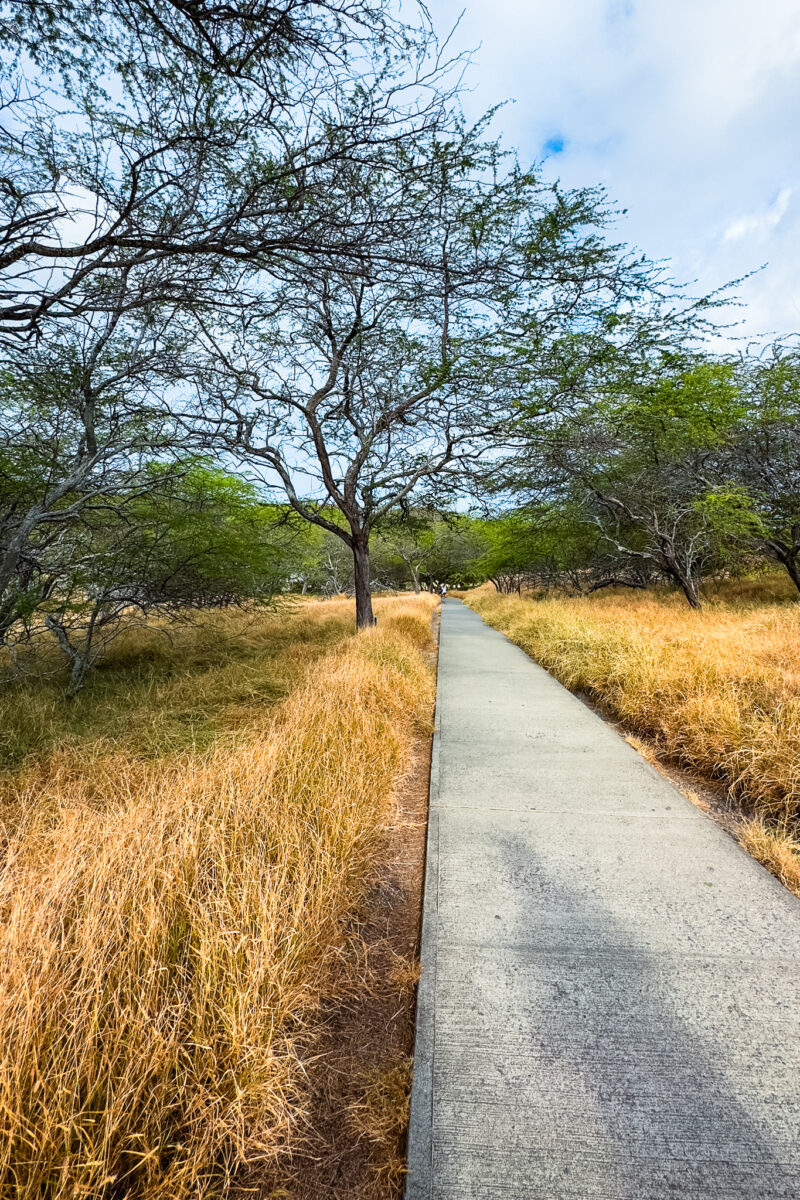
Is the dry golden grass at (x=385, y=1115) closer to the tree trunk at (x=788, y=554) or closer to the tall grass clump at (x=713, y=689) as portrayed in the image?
the tall grass clump at (x=713, y=689)

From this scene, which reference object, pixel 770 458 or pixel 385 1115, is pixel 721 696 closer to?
pixel 385 1115

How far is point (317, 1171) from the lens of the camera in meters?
1.31

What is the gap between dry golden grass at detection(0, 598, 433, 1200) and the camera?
1159 millimetres

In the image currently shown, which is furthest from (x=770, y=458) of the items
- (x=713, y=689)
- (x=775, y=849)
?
(x=775, y=849)

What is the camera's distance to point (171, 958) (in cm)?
169

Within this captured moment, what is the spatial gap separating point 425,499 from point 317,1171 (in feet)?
33.5

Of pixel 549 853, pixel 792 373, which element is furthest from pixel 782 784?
pixel 792 373

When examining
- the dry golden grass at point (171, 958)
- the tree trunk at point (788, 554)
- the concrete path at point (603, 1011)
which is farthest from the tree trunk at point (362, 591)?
the tree trunk at point (788, 554)

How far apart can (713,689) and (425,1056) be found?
4.29m

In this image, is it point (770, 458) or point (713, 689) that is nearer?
point (713, 689)

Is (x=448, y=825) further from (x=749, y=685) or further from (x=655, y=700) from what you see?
(x=749, y=685)

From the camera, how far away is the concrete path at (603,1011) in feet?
4.24

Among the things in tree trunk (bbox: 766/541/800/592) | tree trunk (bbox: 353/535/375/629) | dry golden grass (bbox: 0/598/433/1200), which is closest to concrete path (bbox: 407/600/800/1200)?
dry golden grass (bbox: 0/598/433/1200)

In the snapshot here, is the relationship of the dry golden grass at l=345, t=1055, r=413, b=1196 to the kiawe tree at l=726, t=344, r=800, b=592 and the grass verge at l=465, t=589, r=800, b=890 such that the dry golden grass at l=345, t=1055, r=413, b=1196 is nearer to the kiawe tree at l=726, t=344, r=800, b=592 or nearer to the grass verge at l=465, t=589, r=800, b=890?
the grass verge at l=465, t=589, r=800, b=890
